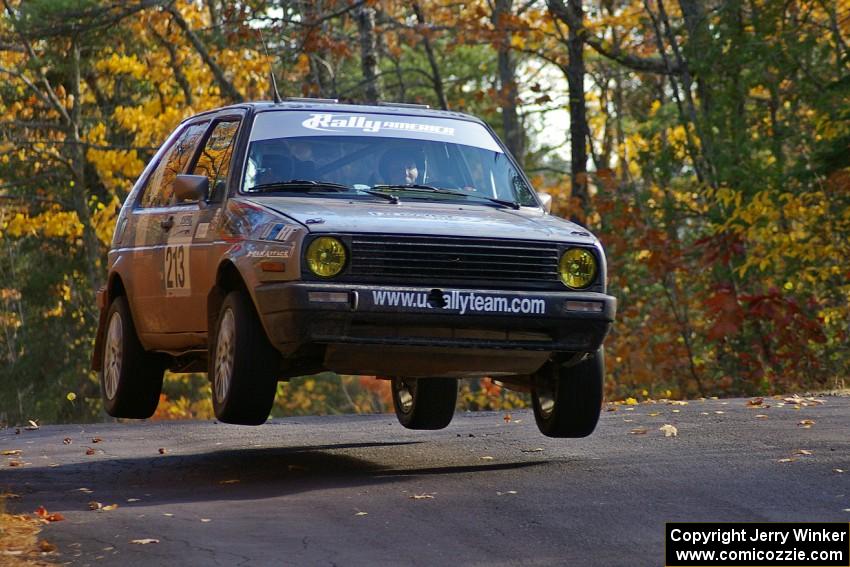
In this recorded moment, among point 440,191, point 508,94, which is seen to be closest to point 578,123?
point 508,94

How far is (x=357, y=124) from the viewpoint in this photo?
10.0 metres

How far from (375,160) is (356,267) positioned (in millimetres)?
1414

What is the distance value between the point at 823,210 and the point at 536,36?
27.5 feet

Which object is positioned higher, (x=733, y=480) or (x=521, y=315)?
(x=521, y=315)

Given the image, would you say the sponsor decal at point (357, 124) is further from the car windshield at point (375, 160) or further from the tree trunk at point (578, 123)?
the tree trunk at point (578, 123)

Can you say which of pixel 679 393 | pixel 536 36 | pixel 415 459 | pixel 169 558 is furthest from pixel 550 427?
pixel 536 36

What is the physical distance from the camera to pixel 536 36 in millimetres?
26750

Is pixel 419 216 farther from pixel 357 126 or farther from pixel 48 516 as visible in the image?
pixel 48 516

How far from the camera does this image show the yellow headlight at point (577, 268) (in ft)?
29.6

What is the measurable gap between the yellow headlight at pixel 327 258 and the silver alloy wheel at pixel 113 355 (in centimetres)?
316

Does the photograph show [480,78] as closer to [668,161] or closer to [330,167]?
[668,161]

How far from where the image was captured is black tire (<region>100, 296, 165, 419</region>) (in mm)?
11148

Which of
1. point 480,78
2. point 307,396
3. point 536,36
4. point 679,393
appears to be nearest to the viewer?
point 679,393

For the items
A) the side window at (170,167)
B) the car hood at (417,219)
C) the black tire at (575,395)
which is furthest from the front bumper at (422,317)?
the side window at (170,167)
